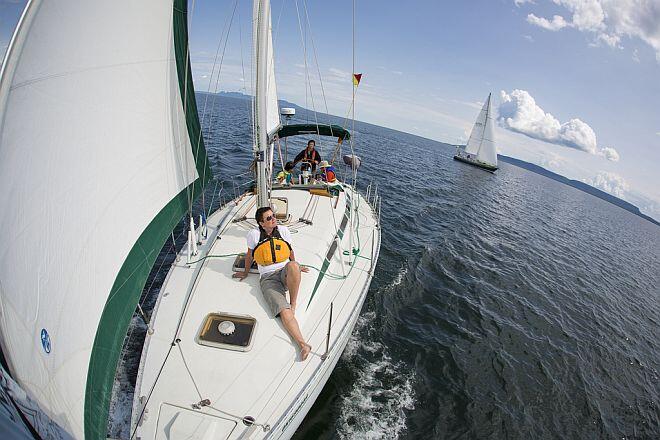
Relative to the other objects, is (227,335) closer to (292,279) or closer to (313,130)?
(292,279)

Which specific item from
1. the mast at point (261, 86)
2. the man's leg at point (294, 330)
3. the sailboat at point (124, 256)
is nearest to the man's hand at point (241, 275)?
the sailboat at point (124, 256)

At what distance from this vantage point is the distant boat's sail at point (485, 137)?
53.6 meters

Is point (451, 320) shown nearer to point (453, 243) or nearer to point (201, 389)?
point (453, 243)

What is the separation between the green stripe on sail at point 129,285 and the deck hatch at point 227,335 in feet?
3.16

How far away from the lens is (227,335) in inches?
148

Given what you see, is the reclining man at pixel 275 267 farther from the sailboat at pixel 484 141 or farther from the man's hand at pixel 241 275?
the sailboat at pixel 484 141

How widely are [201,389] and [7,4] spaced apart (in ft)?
11.2

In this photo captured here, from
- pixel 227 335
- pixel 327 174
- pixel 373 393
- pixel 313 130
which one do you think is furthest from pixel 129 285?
pixel 313 130

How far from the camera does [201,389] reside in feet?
10.6

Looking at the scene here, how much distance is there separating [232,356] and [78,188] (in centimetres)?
245

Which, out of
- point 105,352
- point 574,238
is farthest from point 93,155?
point 574,238

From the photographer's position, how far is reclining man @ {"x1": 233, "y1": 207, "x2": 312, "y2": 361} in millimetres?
4066

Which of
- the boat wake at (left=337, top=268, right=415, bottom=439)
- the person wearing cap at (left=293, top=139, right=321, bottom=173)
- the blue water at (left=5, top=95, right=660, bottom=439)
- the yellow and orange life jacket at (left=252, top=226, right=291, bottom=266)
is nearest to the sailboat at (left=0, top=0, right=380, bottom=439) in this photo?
Result: the yellow and orange life jacket at (left=252, top=226, right=291, bottom=266)

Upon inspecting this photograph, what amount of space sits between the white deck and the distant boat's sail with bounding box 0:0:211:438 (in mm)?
826
